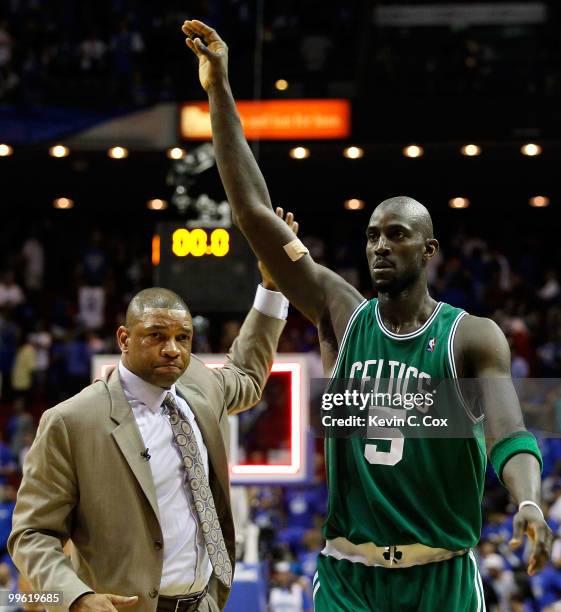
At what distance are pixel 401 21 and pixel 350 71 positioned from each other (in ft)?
6.22

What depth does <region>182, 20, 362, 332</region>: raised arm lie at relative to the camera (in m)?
4.18

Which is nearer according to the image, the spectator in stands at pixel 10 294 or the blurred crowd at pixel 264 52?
the blurred crowd at pixel 264 52

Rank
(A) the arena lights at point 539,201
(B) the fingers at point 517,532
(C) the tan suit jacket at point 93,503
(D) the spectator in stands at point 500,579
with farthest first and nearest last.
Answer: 1. (A) the arena lights at point 539,201
2. (D) the spectator in stands at point 500,579
3. (C) the tan suit jacket at point 93,503
4. (B) the fingers at point 517,532

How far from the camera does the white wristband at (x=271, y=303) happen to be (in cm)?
514

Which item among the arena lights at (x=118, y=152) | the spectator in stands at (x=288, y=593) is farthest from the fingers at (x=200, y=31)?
the arena lights at (x=118, y=152)

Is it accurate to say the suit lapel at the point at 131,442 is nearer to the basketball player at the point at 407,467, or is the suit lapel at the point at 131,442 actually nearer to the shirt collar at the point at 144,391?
the shirt collar at the point at 144,391

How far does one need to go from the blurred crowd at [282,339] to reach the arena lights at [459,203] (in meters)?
0.51

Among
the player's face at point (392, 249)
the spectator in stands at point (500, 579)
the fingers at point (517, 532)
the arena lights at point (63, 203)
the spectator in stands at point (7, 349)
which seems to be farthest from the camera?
the arena lights at point (63, 203)

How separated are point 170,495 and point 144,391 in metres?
0.39

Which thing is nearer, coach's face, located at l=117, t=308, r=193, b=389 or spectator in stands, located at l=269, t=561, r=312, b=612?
coach's face, located at l=117, t=308, r=193, b=389

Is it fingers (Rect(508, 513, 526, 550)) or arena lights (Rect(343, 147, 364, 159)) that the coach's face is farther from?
arena lights (Rect(343, 147, 364, 159))

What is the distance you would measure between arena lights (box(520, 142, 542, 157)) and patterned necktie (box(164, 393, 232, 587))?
47.6 ft

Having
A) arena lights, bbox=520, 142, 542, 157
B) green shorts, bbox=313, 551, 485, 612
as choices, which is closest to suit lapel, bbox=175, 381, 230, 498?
green shorts, bbox=313, 551, 485, 612

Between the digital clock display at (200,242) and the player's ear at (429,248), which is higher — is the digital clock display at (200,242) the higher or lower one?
the higher one
